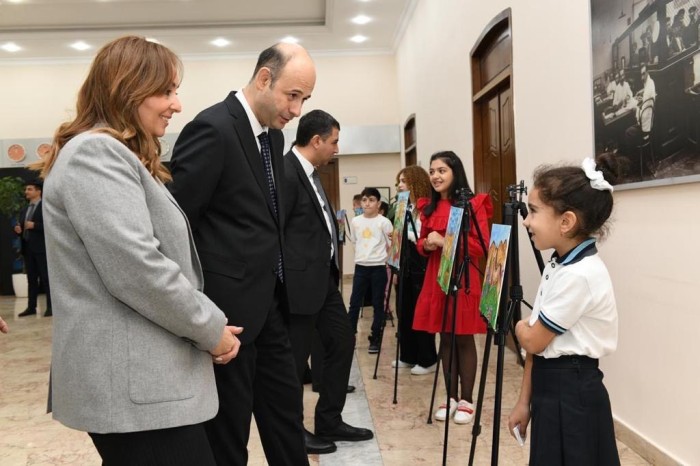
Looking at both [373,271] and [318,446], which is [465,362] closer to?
[318,446]

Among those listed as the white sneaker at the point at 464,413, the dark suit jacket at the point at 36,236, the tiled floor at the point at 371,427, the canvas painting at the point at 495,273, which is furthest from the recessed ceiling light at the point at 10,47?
the canvas painting at the point at 495,273

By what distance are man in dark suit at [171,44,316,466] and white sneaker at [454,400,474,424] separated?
1.51 meters

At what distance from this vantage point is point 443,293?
3.43 metres

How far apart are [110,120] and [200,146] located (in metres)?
0.43

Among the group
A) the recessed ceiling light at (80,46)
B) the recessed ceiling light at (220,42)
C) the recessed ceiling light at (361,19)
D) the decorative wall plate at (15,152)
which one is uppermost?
the recessed ceiling light at (80,46)

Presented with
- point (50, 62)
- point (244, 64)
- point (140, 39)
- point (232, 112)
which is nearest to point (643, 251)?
point (232, 112)

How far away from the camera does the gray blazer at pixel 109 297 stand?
116 centimetres

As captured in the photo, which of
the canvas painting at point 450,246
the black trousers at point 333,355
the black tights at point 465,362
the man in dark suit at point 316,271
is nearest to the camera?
the man in dark suit at point 316,271

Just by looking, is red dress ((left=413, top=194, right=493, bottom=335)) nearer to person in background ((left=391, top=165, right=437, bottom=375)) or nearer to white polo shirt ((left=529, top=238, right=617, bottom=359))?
person in background ((left=391, top=165, right=437, bottom=375))

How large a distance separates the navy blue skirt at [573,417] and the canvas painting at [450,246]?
1.05 m

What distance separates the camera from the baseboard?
257 centimetres

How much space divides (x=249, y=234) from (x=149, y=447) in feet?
2.26

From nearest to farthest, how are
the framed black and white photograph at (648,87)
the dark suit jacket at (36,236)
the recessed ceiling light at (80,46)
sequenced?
1. the framed black and white photograph at (648,87)
2. the dark suit jacket at (36,236)
3. the recessed ceiling light at (80,46)

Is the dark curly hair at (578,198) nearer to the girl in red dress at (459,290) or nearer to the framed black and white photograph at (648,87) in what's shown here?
the framed black and white photograph at (648,87)
